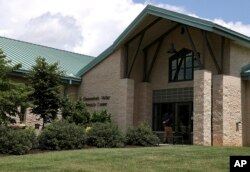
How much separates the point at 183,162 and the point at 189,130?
12635 millimetres

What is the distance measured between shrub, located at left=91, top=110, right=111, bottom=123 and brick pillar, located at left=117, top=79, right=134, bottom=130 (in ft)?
2.70

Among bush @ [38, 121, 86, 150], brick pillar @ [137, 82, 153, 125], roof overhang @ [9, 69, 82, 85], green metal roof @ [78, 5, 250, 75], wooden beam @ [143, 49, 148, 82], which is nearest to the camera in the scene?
bush @ [38, 121, 86, 150]

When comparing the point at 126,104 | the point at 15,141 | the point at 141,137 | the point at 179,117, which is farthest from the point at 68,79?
the point at 15,141

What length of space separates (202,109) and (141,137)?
4.04 m

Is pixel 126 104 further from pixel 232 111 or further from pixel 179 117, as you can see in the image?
pixel 232 111

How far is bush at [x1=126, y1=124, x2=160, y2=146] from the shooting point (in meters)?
20.5

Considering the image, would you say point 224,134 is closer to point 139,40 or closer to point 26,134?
point 139,40

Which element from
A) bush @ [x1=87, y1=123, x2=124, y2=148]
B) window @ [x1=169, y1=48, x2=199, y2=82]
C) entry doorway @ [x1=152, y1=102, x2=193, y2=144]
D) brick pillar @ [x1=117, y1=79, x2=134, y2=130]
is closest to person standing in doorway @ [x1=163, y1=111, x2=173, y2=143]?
entry doorway @ [x1=152, y1=102, x2=193, y2=144]

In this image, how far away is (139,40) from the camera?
89.2 feet

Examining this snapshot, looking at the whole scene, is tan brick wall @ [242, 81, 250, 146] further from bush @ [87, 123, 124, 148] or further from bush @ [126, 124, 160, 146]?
bush @ [87, 123, 124, 148]

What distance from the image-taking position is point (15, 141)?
16.3 m

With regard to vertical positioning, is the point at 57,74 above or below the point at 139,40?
below

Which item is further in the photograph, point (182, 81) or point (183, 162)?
point (182, 81)

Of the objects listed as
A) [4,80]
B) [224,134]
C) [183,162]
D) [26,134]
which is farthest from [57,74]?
[183,162]
